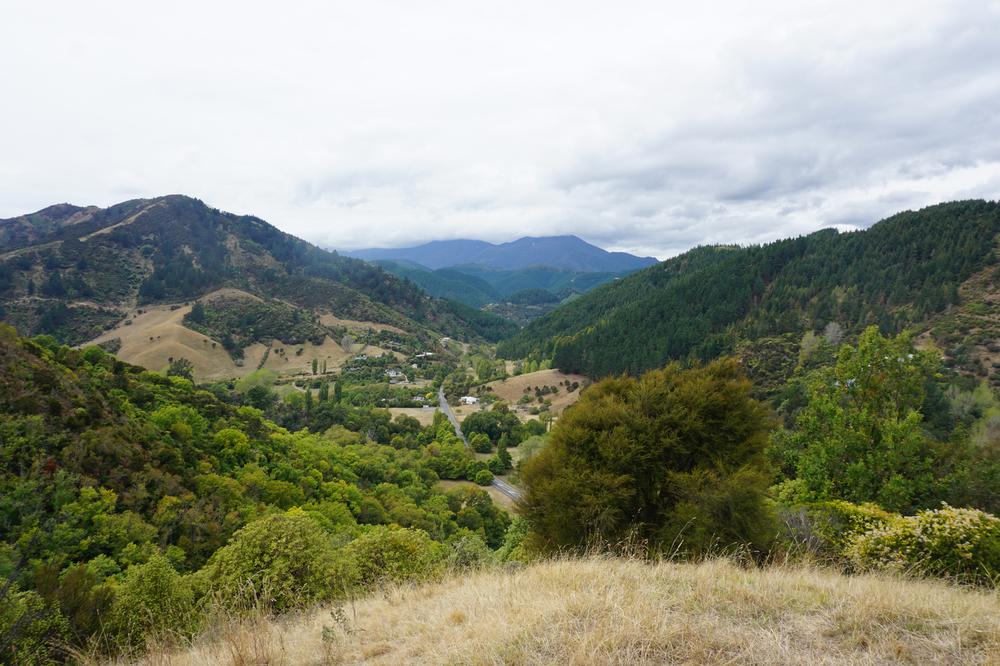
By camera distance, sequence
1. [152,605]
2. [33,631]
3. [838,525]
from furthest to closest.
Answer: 1. [838,525]
2. [152,605]
3. [33,631]

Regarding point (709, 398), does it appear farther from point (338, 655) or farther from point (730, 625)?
point (338, 655)

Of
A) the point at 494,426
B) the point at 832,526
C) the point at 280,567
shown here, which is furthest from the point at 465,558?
the point at 494,426

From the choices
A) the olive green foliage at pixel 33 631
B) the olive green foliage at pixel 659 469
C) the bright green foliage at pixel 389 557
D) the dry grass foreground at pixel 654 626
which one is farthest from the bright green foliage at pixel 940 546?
the olive green foliage at pixel 33 631

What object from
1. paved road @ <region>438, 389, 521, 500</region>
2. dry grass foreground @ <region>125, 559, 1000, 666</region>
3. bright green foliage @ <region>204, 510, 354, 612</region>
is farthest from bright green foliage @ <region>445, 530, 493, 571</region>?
dry grass foreground @ <region>125, 559, 1000, 666</region>

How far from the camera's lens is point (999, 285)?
81.8 m

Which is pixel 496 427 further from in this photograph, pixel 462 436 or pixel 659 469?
pixel 659 469

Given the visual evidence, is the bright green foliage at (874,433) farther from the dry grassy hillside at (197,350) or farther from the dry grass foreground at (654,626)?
the dry grassy hillside at (197,350)

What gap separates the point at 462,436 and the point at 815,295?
93.8 m

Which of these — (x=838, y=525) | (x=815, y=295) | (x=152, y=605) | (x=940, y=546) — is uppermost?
(x=815, y=295)

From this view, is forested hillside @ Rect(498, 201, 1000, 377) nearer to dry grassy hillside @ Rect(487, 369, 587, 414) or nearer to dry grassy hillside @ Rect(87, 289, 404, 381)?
dry grassy hillside @ Rect(487, 369, 587, 414)

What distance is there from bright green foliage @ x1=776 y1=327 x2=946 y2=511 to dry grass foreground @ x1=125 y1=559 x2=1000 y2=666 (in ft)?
32.3

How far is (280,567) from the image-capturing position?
9.68m

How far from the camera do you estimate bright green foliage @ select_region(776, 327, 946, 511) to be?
A: 14.0m

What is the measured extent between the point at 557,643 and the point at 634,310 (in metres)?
119
